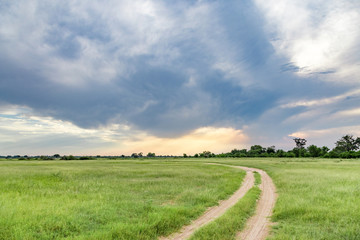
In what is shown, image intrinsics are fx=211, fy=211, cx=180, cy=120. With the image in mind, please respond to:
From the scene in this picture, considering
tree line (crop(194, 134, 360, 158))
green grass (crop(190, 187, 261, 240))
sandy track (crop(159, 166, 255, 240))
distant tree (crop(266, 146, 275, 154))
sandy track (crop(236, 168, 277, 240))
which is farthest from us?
distant tree (crop(266, 146, 275, 154))

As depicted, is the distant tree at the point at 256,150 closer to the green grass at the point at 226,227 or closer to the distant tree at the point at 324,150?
the distant tree at the point at 324,150

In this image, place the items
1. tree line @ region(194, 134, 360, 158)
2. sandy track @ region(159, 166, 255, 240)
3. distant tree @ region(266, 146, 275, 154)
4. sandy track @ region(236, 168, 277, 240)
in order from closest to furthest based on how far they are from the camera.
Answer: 1. sandy track @ region(236, 168, 277, 240)
2. sandy track @ region(159, 166, 255, 240)
3. tree line @ region(194, 134, 360, 158)
4. distant tree @ region(266, 146, 275, 154)

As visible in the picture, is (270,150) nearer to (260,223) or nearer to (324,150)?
(324,150)

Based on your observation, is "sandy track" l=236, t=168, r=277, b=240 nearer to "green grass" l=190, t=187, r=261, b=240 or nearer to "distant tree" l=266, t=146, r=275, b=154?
"green grass" l=190, t=187, r=261, b=240

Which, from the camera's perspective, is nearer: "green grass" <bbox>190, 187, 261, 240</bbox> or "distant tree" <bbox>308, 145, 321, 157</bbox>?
"green grass" <bbox>190, 187, 261, 240</bbox>

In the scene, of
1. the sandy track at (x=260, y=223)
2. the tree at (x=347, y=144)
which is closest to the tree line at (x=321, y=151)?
the tree at (x=347, y=144)

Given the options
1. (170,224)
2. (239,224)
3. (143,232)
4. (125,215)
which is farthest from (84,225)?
(239,224)

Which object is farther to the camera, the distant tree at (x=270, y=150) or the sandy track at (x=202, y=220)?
the distant tree at (x=270, y=150)

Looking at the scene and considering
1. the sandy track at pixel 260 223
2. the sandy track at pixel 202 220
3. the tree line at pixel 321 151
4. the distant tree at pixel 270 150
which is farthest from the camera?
the distant tree at pixel 270 150

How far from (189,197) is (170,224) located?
5.79 metres

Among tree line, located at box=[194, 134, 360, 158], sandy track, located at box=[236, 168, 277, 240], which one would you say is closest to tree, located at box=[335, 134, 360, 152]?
tree line, located at box=[194, 134, 360, 158]

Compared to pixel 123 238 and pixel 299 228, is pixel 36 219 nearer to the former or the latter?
pixel 123 238

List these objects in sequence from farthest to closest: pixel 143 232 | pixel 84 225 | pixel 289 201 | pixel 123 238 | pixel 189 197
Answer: pixel 189 197, pixel 289 201, pixel 84 225, pixel 143 232, pixel 123 238

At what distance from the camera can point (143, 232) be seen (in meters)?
8.89
